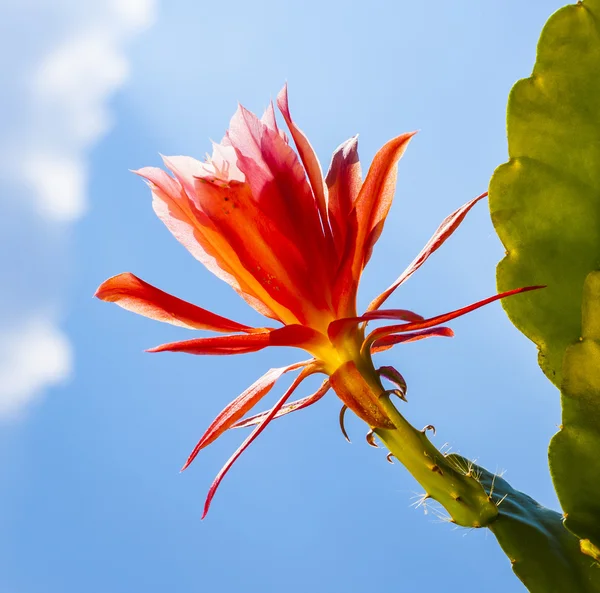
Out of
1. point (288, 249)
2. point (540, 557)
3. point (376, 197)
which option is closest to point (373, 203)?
point (376, 197)

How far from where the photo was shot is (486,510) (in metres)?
0.72

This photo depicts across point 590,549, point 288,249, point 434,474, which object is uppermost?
point 288,249

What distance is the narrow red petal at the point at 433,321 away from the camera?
64 cm

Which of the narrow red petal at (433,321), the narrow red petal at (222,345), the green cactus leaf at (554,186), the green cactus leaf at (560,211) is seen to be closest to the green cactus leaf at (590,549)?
the green cactus leaf at (560,211)

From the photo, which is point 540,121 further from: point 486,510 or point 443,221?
point 486,510

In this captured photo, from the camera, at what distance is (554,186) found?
732mm

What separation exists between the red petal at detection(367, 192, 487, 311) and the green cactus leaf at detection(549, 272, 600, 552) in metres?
0.14

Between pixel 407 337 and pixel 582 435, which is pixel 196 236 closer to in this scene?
pixel 407 337

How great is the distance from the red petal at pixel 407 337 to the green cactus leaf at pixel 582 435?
0.38 feet

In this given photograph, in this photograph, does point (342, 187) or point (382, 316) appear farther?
point (342, 187)

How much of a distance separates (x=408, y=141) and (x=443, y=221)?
9 centimetres

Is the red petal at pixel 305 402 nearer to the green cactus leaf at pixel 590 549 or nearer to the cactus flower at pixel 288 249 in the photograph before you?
the cactus flower at pixel 288 249

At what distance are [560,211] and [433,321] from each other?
0.62 feet

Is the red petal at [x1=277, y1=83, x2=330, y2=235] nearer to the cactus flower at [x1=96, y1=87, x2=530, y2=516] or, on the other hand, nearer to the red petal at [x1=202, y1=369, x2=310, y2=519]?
the cactus flower at [x1=96, y1=87, x2=530, y2=516]
